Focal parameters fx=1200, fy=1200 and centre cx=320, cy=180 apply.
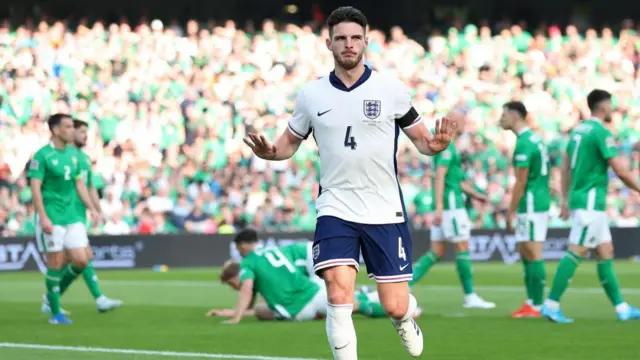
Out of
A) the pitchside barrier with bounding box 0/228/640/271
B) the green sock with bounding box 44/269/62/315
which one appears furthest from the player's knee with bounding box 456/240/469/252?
the pitchside barrier with bounding box 0/228/640/271

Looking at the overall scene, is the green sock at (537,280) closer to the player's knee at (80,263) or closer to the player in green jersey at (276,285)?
the player in green jersey at (276,285)

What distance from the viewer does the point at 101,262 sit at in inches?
990

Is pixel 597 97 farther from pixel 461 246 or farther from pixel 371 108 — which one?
pixel 371 108

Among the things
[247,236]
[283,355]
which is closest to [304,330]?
[247,236]

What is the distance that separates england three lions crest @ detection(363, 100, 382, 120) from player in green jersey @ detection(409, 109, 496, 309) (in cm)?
753

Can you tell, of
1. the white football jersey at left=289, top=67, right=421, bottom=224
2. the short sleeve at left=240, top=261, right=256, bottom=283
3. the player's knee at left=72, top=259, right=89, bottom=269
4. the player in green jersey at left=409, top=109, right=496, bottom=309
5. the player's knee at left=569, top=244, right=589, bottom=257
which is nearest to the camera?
the white football jersey at left=289, top=67, right=421, bottom=224

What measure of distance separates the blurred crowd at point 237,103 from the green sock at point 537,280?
12319mm

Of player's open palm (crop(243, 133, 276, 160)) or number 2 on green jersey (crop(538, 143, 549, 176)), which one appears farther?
number 2 on green jersey (crop(538, 143, 549, 176))

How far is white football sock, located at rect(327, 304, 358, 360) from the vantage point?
7590mm

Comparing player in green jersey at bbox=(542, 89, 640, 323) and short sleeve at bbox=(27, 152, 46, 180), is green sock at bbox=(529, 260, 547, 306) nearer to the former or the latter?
player in green jersey at bbox=(542, 89, 640, 323)

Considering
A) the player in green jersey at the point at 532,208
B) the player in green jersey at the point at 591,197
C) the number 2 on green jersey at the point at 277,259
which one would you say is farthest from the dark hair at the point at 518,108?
the number 2 on green jersey at the point at 277,259

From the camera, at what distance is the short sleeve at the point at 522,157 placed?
44.6 ft

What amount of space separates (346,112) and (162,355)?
3548mm

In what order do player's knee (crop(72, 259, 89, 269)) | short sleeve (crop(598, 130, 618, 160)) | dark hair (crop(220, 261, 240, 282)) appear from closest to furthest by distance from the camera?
short sleeve (crop(598, 130, 618, 160)) < dark hair (crop(220, 261, 240, 282)) < player's knee (crop(72, 259, 89, 269))
